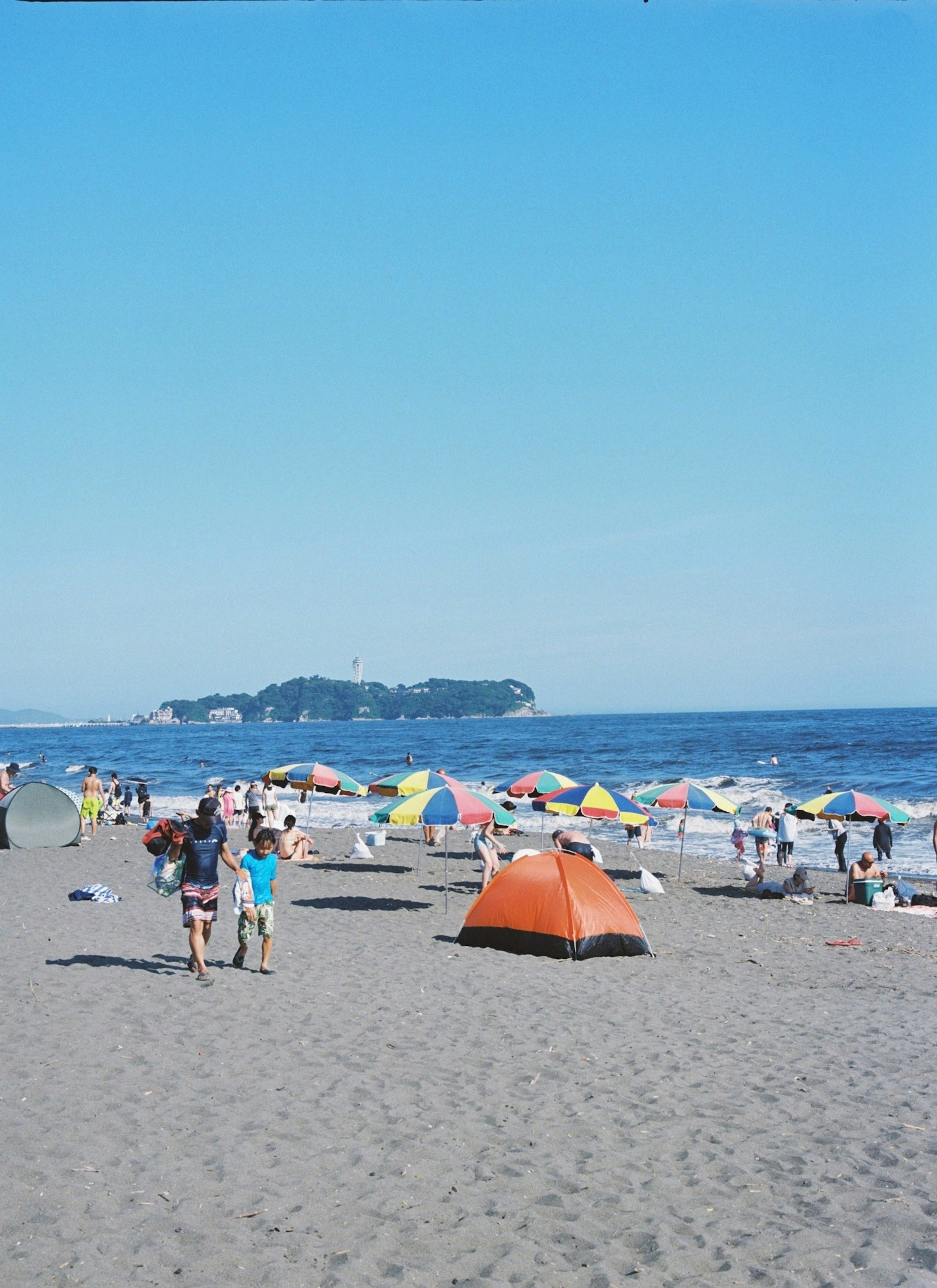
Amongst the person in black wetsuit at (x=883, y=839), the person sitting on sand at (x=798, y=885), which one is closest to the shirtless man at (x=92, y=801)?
the person sitting on sand at (x=798, y=885)

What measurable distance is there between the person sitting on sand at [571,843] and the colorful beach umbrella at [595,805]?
36 cm

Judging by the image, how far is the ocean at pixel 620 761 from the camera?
32.7 meters

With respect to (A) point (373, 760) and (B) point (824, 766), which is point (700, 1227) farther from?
(A) point (373, 760)

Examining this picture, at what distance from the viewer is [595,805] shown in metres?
16.7

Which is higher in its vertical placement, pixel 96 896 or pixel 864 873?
pixel 96 896

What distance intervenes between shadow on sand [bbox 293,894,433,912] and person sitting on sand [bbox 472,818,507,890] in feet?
3.61

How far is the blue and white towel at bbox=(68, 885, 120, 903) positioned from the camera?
49.5 feet

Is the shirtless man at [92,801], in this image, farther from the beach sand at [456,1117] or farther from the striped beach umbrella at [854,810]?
the striped beach umbrella at [854,810]

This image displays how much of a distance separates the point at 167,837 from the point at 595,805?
845 cm

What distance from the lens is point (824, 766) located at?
57.1 m

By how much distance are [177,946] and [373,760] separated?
65138 mm

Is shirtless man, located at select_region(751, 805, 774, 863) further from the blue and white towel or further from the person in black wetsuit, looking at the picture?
the blue and white towel

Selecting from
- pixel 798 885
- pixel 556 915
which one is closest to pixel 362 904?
pixel 556 915

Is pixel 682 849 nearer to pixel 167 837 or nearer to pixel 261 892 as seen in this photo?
pixel 261 892
